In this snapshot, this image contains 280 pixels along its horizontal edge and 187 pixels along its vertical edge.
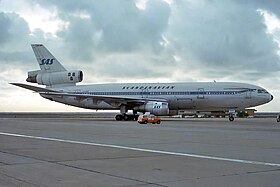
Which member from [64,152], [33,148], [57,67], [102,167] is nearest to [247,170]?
[102,167]

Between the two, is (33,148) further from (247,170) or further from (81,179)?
(247,170)

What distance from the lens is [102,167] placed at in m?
8.62

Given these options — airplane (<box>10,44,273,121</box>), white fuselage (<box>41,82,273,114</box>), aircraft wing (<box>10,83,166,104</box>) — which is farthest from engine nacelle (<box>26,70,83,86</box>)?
white fuselage (<box>41,82,273,114</box>)

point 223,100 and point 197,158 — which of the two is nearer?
point 197,158

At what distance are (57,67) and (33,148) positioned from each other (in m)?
36.9

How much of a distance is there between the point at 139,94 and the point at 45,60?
13023 mm

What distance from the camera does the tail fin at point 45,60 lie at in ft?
159

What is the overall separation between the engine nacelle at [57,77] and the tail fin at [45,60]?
0.60m

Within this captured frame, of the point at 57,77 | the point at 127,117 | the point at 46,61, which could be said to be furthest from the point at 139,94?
the point at 46,61

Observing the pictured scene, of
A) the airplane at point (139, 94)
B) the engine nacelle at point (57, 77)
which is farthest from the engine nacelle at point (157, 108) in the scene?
the engine nacelle at point (57, 77)

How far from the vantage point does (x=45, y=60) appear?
48719mm

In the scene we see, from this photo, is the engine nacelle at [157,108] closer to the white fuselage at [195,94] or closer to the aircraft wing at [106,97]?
the aircraft wing at [106,97]

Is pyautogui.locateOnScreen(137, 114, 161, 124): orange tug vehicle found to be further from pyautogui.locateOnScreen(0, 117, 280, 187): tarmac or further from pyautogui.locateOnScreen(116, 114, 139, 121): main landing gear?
pyautogui.locateOnScreen(0, 117, 280, 187): tarmac

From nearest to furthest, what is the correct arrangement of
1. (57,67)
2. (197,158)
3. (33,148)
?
(197,158) → (33,148) → (57,67)
